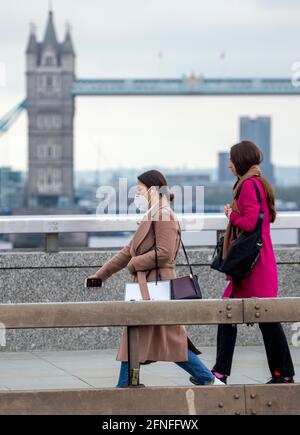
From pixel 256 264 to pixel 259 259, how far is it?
0.03 metres

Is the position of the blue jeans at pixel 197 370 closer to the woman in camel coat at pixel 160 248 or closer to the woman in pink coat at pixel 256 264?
the woman in camel coat at pixel 160 248

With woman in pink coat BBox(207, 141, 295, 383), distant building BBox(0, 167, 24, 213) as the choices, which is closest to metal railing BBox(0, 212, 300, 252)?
woman in pink coat BBox(207, 141, 295, 383)

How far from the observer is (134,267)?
675 centimetres

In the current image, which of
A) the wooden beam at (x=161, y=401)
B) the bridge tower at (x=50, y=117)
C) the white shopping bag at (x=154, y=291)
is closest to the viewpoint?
the wooden beam at (x=161, y=401)

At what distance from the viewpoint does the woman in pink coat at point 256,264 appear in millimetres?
6914

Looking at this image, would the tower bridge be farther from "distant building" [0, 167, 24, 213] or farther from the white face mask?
the white face mask

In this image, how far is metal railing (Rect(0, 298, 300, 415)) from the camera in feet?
19.6

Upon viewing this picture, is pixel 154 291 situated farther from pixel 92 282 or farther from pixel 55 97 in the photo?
pixel 55 97

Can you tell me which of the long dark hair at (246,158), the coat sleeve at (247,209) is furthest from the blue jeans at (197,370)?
the long dark hair at (246,158)

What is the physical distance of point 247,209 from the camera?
6926 millimetres

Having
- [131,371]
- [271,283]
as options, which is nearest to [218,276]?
[271,283]

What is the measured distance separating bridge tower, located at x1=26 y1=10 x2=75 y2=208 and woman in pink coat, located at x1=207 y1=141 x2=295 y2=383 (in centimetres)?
12669

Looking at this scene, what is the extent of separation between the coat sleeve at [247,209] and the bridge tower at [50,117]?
127 metres
